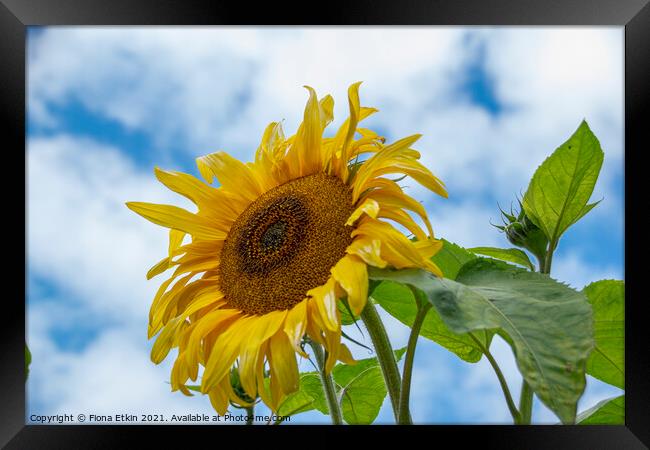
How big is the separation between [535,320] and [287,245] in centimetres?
27

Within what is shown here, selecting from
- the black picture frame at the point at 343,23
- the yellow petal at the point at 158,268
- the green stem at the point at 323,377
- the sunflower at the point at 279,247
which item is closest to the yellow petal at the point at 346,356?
the sunflower at the point at 279,247

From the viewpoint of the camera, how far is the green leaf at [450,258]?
76 centimetres

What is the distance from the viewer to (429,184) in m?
0.67

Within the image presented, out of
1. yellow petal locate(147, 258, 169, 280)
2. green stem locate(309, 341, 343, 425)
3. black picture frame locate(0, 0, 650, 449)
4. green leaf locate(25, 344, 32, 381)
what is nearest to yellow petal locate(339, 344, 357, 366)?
green stem locate(309, 341, 343, 425)

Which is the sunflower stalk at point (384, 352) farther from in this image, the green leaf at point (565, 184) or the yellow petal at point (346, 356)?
the green leaf at point (565, 184)

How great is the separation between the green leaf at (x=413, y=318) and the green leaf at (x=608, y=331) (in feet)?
0.46

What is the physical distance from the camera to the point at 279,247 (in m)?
0.72

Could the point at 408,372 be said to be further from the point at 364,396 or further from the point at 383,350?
the point at 364,396

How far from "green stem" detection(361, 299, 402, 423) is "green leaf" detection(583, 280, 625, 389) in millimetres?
277

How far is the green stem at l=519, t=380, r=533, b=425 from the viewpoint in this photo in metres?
0.74

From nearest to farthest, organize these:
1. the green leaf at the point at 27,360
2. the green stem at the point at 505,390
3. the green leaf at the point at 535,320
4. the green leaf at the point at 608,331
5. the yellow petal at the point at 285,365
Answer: the green leaf at the point at 535,320
the yellow petal at the point at 285,365
the green stem at the point at 505,390
the green leaf at the point at 608,331
the green leaf at the point at 27,360

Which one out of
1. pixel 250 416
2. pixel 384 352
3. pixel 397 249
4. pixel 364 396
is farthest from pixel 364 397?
pixel 397 249

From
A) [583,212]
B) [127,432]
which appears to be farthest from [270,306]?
[583,212]

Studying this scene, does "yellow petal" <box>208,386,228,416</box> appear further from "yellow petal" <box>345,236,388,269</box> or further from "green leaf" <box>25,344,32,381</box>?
"green leaf" <box>25,344,32,381</box>
